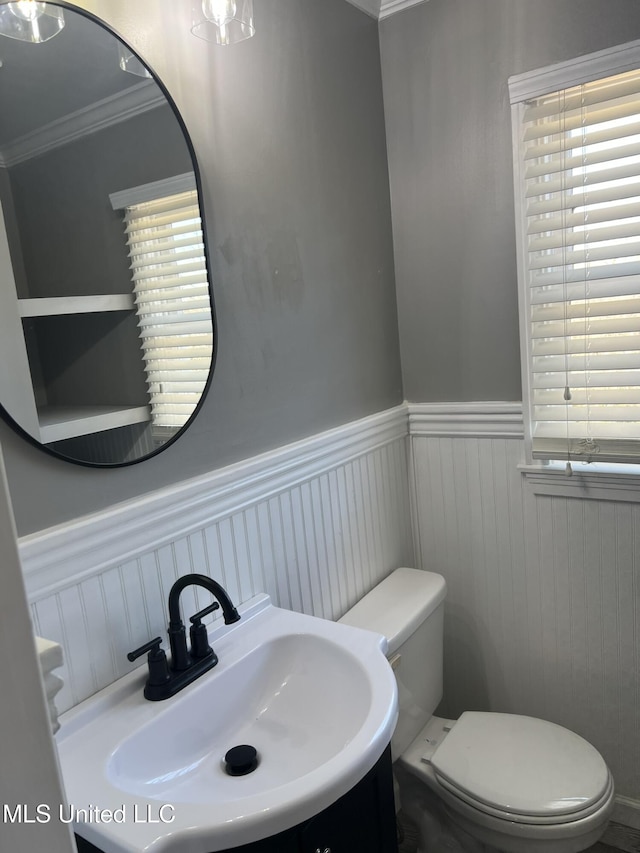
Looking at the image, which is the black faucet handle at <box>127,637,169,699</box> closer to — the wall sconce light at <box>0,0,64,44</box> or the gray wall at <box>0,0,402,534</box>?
the gray wall at <box>0,0,402,534</box>

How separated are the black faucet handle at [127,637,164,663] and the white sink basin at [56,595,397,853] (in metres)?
0.06

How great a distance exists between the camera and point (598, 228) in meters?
1.61

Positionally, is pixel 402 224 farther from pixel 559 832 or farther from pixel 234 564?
pixel 559 832

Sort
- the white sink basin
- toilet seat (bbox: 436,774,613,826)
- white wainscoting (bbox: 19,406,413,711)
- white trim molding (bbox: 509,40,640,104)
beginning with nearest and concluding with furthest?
the white sink basin, white wainscoting (bbox: 19,406,413,711), toilet seat (bbox: 436,774,613,826), white trim molding (bbox: 509,40,640,104)

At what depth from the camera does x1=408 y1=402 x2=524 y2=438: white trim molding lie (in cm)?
181

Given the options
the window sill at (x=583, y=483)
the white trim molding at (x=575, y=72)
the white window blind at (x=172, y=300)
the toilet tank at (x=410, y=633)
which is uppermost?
the white trim molding at (x=575, y=72)

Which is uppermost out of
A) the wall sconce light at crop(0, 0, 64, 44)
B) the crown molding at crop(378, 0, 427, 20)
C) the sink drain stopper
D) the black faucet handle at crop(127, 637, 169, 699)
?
the crown molding at crop(378, 0, 427, 20)

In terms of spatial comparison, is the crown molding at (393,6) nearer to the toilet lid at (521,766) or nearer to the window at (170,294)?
the window at (170,294)

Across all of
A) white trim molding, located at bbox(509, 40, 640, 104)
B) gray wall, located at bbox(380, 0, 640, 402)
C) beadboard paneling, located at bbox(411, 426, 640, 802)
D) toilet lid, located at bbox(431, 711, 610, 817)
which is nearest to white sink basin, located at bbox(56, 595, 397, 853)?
toilet lid, located at bbox(431, 711, 610, 817)

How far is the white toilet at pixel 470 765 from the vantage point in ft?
4.53

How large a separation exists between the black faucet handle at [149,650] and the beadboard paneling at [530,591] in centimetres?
113

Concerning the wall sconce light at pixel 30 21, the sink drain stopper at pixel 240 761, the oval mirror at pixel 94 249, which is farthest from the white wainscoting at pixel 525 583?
the wall sconce light at pixel 30 21

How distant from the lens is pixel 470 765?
4.93 ft

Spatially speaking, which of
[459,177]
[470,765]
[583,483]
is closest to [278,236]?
[459,177]
